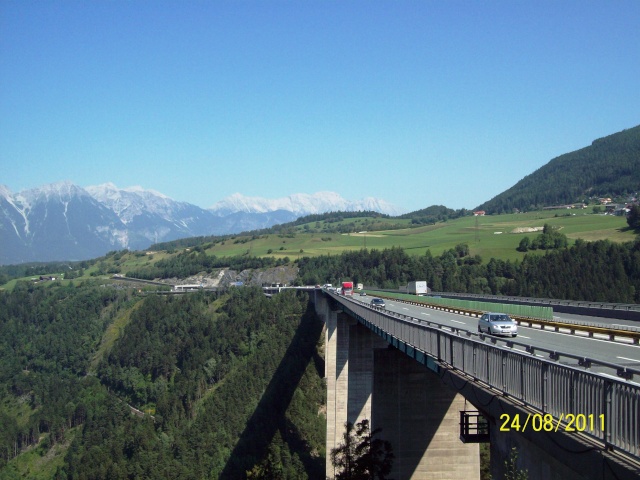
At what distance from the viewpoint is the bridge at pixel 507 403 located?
384 inches

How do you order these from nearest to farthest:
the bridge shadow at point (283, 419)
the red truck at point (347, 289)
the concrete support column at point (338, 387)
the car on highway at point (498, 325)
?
the car on highway at point (498, 325)
the concrete support column at point (338, 387)
the bridge shadow at point (283, 419)
the red truck at point (347, 289)

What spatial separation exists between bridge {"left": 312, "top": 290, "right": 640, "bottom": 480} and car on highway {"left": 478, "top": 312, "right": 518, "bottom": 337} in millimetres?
2428

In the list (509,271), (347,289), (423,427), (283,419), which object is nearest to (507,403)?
(423,427)

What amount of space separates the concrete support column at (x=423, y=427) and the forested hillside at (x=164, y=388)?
14097 mm

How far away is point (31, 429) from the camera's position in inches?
4906

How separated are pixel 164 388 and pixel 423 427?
10325cm

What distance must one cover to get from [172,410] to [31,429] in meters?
31.7

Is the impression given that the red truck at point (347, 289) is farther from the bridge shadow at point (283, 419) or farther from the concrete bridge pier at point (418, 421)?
the concrete bridge pier at point (418, 421)

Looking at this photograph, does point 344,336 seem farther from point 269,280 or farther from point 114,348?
point 269,280

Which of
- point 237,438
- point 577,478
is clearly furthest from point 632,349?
point 237,438

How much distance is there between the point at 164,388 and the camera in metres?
125
